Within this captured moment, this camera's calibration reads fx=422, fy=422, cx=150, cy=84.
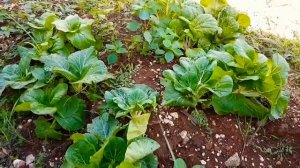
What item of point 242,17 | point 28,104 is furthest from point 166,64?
point 28,104

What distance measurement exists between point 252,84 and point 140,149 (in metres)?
0.62

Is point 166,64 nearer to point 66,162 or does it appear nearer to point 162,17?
point 162,17

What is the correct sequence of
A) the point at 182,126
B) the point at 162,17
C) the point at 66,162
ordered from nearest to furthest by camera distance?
the point at 66,162 < the point at 182,126 < the point at 162,17

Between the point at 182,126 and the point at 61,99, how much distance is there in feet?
1.87

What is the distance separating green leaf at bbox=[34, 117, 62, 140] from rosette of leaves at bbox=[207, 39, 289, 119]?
739mm

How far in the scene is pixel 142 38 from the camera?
228 centimetres

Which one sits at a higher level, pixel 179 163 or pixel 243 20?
pixel 243 20

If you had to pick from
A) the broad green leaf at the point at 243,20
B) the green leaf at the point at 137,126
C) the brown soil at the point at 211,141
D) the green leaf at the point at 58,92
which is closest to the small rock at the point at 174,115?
the brown soil at the point at 211,141

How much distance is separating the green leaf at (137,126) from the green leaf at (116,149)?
1.6 inches

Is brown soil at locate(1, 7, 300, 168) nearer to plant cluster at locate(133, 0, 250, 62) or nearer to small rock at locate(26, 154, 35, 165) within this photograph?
small rock at locate(26, 154, 35, 165)

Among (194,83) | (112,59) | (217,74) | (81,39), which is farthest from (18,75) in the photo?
(217,74)

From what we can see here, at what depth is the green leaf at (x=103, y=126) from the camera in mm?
1819

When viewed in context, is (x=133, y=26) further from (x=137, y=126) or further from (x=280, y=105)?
(x=280, y=105)

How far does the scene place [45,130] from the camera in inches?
75.3
